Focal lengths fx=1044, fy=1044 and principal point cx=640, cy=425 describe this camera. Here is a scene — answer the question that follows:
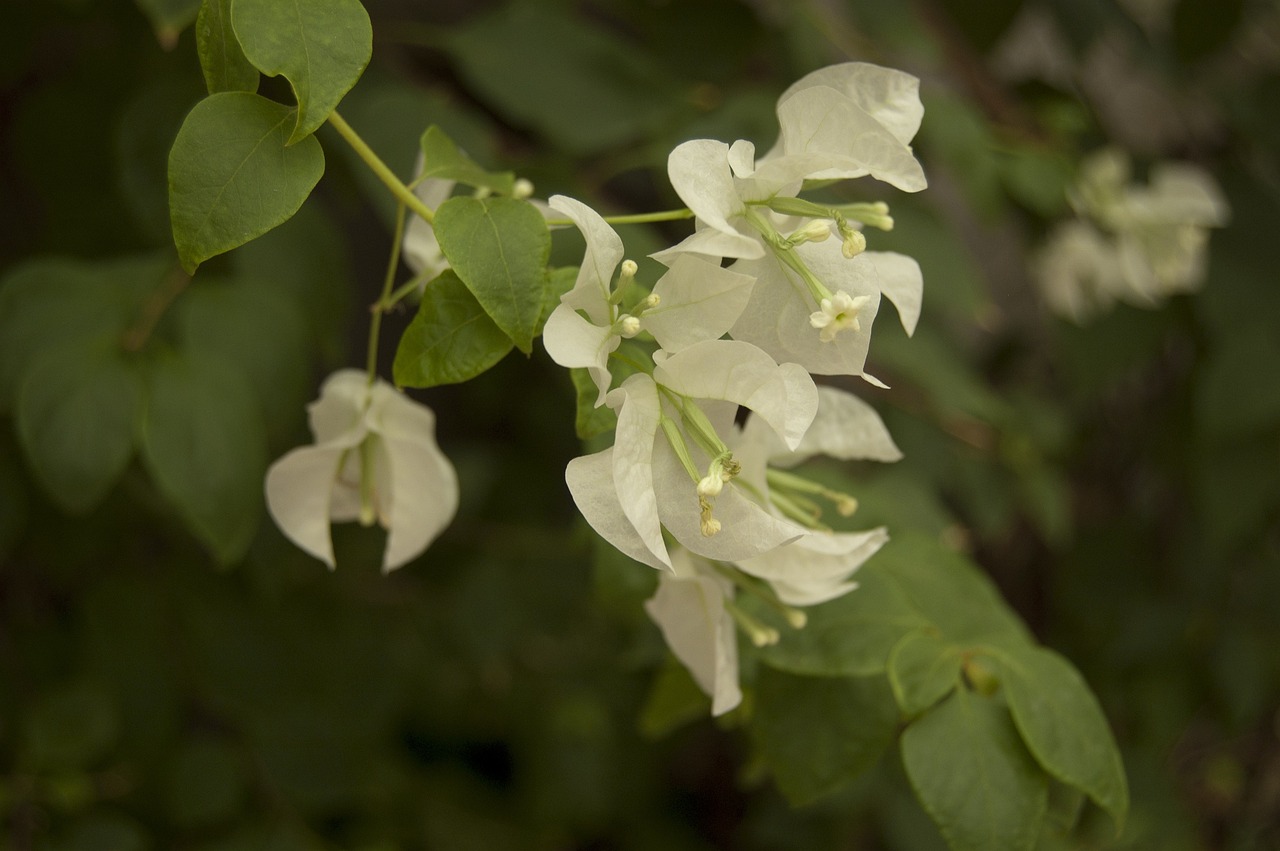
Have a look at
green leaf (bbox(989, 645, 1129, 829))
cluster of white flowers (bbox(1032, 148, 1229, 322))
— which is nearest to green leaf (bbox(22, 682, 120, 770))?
green leaf (bbox(989, 645, 1129, 829))

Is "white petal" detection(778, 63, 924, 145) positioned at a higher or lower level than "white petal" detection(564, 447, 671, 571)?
higher

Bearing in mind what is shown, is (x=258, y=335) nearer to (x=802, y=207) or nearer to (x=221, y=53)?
(x=221, y=53)

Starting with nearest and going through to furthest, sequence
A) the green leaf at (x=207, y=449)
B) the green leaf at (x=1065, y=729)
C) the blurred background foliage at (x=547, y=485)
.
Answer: the green leaf at (x=1065, y=729), the green leaf at (x=207, y=449), the blurred background foliage at (x=547, y=485)

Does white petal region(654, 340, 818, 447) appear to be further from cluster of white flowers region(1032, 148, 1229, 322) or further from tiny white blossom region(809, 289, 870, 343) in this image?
cluster of white flowers region(1032, 148, 1229, 322)

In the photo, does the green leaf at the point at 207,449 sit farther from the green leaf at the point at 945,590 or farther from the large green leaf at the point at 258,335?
the green leaf at the point at 945,590

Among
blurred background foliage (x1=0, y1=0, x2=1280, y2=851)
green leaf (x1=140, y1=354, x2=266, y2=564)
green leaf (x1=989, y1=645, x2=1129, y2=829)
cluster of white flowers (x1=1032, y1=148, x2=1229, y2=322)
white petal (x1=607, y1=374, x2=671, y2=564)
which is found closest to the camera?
white petal (x1=607, y1=374, x2=671, y2=564)

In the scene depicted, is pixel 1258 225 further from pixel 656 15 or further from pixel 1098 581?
pixel 656 15

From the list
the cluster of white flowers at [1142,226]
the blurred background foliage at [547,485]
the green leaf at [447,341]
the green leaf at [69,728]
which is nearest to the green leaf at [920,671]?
the blurred background foliage at [547,485]
